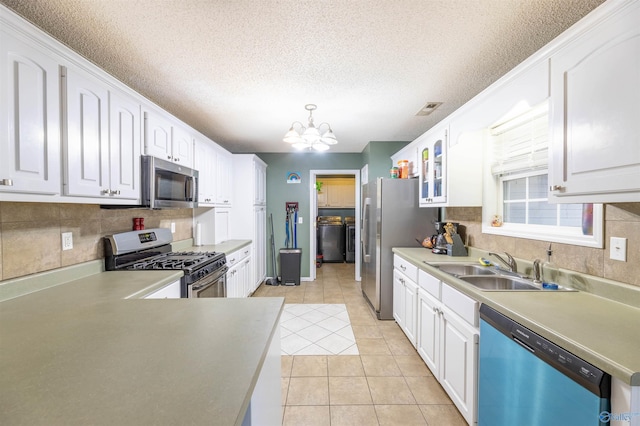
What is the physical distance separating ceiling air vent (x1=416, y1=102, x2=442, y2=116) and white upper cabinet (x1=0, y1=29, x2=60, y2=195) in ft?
9.20

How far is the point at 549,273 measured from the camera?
65.7 inches

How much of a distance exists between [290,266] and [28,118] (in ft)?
12.2

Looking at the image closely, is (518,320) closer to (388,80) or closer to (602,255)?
(602,255)

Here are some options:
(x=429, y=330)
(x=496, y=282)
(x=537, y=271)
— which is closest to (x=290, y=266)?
(x=429, y=330)

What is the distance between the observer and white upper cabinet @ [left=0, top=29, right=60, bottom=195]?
44.6 inches

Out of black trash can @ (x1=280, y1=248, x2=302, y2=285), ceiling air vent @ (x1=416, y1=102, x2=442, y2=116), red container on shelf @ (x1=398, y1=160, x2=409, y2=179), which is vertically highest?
ceiling air vent @ (x1=416, y1=102, x2=442, y2=116)

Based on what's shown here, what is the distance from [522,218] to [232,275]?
A: 292cm

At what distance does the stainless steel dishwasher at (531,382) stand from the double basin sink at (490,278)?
483 mm

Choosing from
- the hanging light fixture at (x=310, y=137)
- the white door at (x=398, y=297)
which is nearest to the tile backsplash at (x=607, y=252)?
the white door at (x=398, y=297)

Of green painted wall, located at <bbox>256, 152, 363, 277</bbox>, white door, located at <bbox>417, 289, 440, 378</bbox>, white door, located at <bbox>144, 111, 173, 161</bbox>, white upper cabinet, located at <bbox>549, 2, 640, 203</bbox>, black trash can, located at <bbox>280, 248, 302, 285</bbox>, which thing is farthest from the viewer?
green painted wall, located at <bbox>256, 152, 363, 277</bbox>

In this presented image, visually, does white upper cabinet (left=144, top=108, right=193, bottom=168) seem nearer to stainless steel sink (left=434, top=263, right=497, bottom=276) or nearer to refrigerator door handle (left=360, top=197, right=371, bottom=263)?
refrigerator door handle (left=360, top=197, right=371, bottom=263)

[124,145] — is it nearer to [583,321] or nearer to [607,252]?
[583,321]

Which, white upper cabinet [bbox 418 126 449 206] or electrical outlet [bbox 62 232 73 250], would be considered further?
white upper cabinet [bbox 418 126 449 206]

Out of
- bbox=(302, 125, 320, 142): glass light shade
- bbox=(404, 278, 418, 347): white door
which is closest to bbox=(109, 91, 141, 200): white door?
bbox=(302, 125, 320, 142): glass light shade
